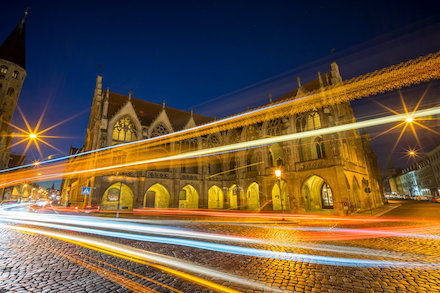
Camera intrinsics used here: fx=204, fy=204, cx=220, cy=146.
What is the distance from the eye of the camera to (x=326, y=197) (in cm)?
2777

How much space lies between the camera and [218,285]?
4.02 metres

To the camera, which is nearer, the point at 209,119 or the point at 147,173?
the point at 147,173

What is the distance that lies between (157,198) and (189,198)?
4.78 meters

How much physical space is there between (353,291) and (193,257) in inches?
158

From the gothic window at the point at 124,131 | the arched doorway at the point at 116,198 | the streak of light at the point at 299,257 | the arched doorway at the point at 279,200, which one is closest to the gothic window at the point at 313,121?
the arched doorway at the point at 279,200

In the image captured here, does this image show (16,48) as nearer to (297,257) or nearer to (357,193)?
(297,257)

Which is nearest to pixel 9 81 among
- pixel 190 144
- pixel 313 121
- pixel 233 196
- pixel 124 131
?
pixel 124 131

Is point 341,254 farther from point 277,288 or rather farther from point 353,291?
point 277,288

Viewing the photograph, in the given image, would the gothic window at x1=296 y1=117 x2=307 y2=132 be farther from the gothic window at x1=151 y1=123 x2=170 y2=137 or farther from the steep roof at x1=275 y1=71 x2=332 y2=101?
the gothic window at x1=151 y1=123 x2=170 y2=137

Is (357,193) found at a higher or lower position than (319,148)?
lower

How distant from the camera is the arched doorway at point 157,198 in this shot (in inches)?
1113

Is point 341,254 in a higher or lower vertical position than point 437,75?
lower

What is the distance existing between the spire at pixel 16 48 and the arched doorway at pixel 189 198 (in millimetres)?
45254

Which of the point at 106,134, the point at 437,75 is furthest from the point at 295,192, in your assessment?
the point at 106,134
